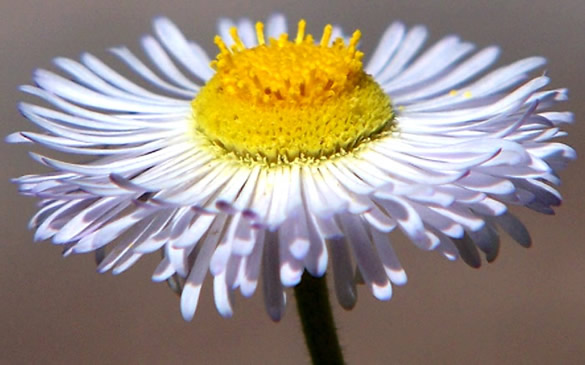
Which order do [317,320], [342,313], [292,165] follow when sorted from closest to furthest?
1. [317,320]
2. [292,165]
3. [342,313]

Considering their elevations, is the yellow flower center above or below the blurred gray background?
below

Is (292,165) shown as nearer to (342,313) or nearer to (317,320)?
(317,320)

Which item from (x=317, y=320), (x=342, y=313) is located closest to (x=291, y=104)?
(x=317, y=320)

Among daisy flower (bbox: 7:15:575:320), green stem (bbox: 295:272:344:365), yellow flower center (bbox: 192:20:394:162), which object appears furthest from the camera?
yellow flower center (bbox: 192:20:394:162)

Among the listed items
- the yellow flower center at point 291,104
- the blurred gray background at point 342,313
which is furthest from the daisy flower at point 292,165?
the blurred gray background at point 342,313

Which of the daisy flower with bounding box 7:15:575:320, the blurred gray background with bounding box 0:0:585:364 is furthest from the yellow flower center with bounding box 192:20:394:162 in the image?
the blurred gray background with bounding box 0:0:585:364

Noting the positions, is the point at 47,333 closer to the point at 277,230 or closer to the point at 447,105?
the point at 447,105

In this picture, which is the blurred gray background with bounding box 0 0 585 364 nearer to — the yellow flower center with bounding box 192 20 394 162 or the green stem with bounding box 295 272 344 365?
the yellow flower center with bounding box 192 20 394 162

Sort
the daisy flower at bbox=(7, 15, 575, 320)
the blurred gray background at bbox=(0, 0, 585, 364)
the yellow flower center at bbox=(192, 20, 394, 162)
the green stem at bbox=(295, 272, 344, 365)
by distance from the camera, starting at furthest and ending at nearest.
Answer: the blurred gray background at bbox=(0, 0, 585, 364), the yellow flower center at bbox=(192, 20, 394, 162), the green stem at bbox=(295, 272, 344, 365), the daisy flower at bbox=(7, 15, 575, 320)
